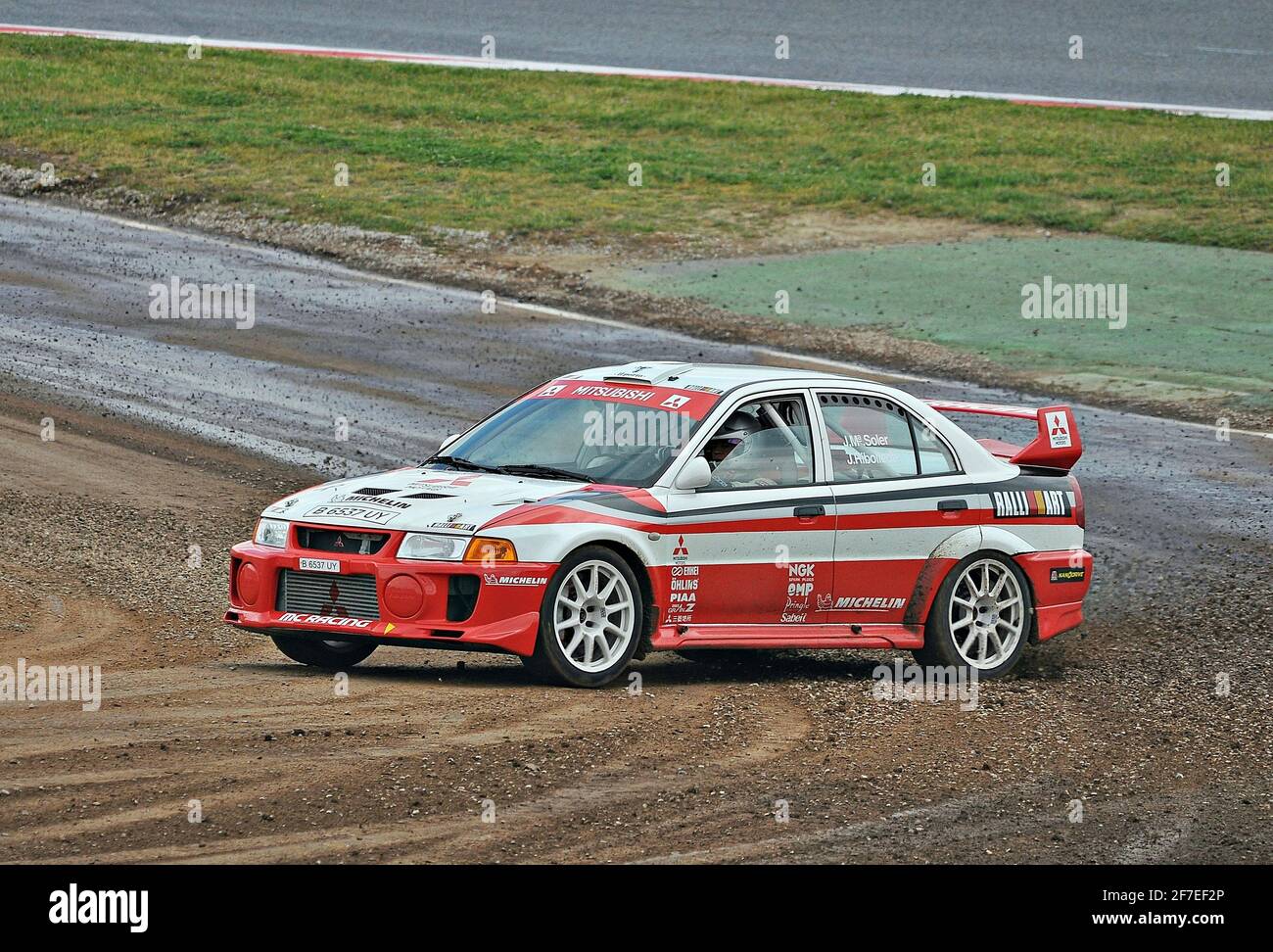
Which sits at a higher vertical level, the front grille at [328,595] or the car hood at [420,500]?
the car hood at [420,500]

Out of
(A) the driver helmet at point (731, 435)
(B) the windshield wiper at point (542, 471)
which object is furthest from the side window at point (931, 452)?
(B) the windshield wiper at point (542, 471)

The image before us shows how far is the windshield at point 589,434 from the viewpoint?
10109 mm

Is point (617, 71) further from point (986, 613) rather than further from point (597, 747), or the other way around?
point (597, 747)

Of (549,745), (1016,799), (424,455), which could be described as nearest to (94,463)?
(424,455)

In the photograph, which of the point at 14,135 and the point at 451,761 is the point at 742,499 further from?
the point at 14,135

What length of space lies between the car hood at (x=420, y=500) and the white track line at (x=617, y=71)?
66.0 feet

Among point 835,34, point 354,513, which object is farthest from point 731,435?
point 835,34

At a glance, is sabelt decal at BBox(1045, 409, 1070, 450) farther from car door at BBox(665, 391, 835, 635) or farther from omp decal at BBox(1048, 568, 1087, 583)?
car door at BBox(665, 391, 835, 635)

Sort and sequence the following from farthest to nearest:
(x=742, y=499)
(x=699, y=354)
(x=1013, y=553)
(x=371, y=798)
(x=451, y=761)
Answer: (x=699, y=354) → (x=1013, y=553) → (x=742, y=499) → (x=451, y=761) → (x=371, y=798)

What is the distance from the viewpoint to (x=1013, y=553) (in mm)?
A: 10906

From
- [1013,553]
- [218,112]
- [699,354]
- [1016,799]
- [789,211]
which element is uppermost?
[218,112]

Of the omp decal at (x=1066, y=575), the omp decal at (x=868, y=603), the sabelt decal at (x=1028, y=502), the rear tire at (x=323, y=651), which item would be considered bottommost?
the rear tire at (x=323, y=651)

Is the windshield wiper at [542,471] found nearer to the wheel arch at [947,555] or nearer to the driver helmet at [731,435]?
the driver helmet at [731,435]

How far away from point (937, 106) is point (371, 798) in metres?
22.3
